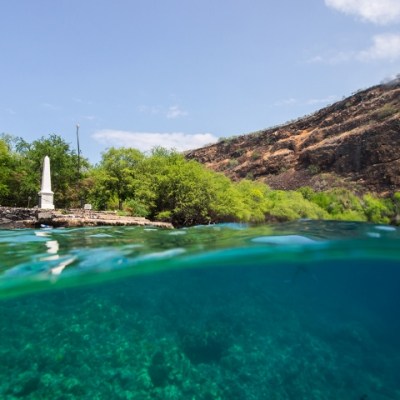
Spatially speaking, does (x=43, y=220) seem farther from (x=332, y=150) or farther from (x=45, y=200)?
(x=332, y=150)

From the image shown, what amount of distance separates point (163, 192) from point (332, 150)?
3488 cm

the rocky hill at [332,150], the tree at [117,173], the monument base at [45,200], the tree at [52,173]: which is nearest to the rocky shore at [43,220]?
the monument base at [45,200]

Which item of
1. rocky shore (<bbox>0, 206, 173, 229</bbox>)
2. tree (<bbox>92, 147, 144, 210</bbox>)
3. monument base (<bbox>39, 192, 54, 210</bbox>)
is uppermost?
tree (<bbox>92, 147, 144, 210</bbox>)

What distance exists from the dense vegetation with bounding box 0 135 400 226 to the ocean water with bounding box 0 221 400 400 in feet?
32.7

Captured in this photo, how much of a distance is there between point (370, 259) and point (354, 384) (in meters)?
5.61

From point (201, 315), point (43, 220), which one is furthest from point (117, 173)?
point (201, 315)

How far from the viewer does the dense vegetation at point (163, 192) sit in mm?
22203

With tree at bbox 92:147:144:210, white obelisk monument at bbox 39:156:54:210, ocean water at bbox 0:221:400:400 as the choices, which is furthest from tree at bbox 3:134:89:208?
ocean water at bbox 0:221:400:400

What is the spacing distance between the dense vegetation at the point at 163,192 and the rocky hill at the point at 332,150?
5373 millimetres

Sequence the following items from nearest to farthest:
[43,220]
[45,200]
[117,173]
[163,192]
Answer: [43,220], [45,200], [163,192], [117,173]

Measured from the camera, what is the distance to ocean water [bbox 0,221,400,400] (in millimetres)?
6367

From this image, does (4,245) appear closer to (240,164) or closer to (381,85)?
(240,164)

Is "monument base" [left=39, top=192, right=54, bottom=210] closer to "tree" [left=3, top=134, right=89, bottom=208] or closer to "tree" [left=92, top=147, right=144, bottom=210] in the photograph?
"tree" [left=92, top=147, right=144, bottom=210]

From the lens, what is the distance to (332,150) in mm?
49875
